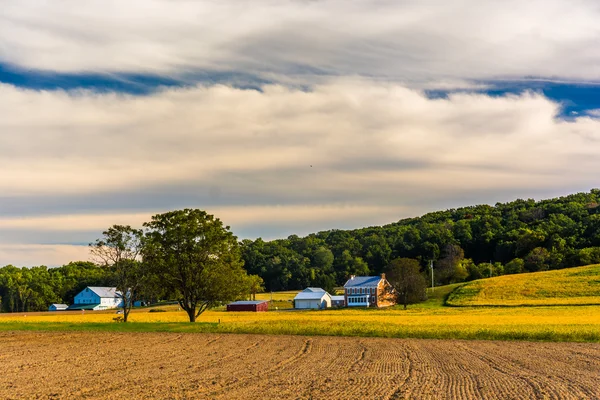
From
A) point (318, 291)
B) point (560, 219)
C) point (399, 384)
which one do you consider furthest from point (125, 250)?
point (560, 219)

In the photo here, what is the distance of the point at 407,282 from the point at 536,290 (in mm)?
21054

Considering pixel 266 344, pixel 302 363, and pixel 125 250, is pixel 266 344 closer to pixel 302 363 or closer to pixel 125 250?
pixel 302 363

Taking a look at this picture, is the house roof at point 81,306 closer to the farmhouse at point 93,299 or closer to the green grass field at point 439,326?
the farmhouse at point 93,299

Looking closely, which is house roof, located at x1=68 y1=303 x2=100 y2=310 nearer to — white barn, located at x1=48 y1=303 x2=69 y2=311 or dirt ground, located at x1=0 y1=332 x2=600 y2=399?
white barn, located at x1=48 y1=303 x2=69 y2=311

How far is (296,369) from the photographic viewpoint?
25812 millimetres

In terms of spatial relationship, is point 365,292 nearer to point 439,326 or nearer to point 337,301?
point 337,301

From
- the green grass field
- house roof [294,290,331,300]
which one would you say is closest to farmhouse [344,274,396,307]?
house roof [294,290,331,300]

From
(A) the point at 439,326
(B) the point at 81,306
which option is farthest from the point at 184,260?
(B) the point at 81,306

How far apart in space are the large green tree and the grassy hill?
48.5 meters

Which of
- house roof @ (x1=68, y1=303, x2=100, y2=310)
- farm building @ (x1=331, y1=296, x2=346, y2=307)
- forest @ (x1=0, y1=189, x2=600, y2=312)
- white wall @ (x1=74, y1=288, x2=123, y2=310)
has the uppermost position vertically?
forest @ (x1=0, y1=189, x2=600, y2=312)

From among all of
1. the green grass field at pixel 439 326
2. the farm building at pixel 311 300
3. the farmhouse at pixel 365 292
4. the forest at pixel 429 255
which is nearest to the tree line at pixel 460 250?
the forest at pixel 429 255

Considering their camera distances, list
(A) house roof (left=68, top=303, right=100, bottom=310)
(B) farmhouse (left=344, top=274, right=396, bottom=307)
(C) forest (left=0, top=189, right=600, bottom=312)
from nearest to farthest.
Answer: (B) farmhouse (left=344, top=274, right=396, bottom=307)
(C) forest (left=0, top=189, right=600, bottom=312)
(A) house roof (left=68, top=303, right=100, bottom=310)

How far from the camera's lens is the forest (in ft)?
454

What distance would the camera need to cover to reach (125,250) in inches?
2404
